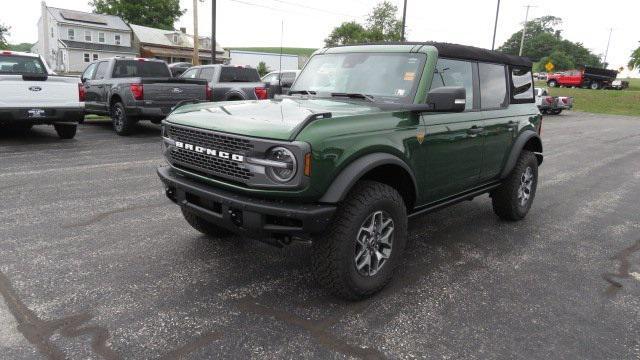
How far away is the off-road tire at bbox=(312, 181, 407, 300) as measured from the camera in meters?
3.05

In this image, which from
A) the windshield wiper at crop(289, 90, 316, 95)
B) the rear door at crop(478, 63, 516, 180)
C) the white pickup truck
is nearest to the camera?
the windshield wiper at crop(289, 90, 316, 95)

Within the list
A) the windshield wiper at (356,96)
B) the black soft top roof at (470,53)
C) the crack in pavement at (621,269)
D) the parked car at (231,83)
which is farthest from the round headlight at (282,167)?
the parked car at (231,83)

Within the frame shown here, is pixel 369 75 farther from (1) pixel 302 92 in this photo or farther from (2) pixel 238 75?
(2) pixel 238 75

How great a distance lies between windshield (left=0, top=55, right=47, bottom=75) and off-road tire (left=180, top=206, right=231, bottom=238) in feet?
24.4

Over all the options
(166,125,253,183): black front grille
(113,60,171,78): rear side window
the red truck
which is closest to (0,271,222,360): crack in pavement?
(166,125,253,183): black front grille

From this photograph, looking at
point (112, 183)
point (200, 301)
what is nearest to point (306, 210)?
point (200, 301)

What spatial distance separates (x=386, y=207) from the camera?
331 centimetres

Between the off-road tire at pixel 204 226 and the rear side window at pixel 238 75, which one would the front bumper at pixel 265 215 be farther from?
the rear side window at pixel 238 75

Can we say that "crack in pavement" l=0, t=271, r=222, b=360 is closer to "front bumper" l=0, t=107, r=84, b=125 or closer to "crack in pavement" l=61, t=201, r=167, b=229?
"crack in pavement" l=61, t=201, r=167, b=229

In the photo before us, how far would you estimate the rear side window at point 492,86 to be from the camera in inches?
182

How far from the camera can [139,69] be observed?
39.3ft

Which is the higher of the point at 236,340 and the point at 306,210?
the point at 306,210

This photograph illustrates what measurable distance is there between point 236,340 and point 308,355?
46 centimetres

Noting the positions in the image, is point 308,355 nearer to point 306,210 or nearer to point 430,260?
point 306,210
